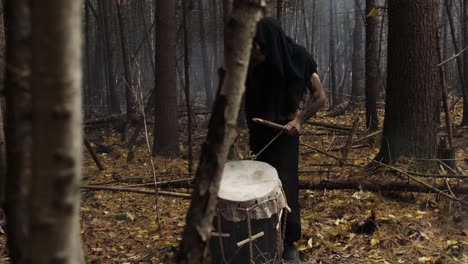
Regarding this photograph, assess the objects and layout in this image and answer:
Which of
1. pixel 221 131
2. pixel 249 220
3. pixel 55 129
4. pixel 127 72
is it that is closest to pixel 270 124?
pixel 249 220

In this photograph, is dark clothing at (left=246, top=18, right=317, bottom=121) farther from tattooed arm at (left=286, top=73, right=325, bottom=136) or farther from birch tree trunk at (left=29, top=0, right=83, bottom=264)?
birch tree trunk at (left=29, top=0, right=83, bottom=264)

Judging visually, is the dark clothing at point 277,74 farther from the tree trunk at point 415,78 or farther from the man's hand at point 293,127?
the tree trunk at point 415,78

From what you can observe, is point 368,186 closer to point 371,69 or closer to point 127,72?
point 371,69

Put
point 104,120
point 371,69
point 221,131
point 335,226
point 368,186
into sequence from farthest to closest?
point 104,120 < point 371,69 < point 368,186 < point 335,226 < point 221,131

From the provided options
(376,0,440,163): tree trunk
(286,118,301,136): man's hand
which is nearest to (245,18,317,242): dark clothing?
(286,118,301,136): man's hand

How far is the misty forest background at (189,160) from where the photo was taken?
3.19ft

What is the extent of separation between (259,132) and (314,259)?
1.21m

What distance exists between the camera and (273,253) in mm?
3518

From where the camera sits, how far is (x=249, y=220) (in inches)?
128

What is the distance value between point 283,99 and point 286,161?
50 centimetres

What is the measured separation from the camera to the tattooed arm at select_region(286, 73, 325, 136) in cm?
375

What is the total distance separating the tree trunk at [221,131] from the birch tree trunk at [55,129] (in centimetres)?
73

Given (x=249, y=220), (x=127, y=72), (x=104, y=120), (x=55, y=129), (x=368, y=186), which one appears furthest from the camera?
(x=104, y=120)

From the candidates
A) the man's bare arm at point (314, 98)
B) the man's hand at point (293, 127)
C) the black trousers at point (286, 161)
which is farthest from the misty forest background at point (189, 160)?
the man's bare arm at point (314, 98)
